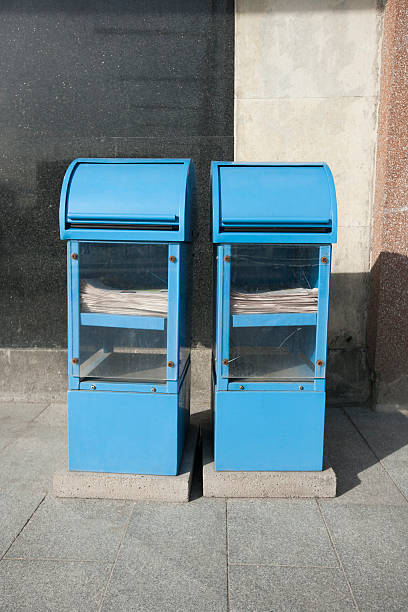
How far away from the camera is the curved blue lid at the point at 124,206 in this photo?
10.0ft

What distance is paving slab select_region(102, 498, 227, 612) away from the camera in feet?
7.55

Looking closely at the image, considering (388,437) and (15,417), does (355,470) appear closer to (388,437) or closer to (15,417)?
(388,437)

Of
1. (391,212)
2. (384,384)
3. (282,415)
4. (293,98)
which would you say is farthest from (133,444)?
(293,98)

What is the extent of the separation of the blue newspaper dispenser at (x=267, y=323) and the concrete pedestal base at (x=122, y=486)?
291mm

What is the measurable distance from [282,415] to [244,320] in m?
0.65

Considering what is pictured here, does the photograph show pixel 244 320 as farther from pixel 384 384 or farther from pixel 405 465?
pixel 384 384

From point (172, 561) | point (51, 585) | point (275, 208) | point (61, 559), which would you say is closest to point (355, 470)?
point (172, 561)

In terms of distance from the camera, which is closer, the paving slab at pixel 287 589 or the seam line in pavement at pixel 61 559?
the paving slab at pixel 287 589

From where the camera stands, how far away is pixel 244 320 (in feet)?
10.6

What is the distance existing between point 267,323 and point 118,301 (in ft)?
3.14

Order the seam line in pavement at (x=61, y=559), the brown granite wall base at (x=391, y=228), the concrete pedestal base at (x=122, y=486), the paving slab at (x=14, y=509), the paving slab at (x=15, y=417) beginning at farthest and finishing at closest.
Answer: the brown granite wall base at (x=391, y=228) < the paving slab at (x=15, y=417) < the concrete pedestal base at (x=122, y=486) < the paving slab at (x=14, y=509) < the seam line in pavement at (x=61, y=559)

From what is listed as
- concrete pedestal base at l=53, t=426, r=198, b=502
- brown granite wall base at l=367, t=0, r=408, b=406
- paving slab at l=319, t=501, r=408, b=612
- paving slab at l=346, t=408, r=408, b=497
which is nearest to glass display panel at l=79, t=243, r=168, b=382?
concrete pedestal base at l=53, t=426, r=198, b=502

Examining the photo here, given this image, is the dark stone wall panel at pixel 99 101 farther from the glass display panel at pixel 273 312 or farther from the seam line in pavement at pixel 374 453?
the glass display panel at pixel 273 312

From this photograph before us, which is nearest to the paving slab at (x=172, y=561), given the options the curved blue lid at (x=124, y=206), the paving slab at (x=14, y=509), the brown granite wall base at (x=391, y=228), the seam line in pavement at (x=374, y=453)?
the paving slab at (x=14, y=509)
